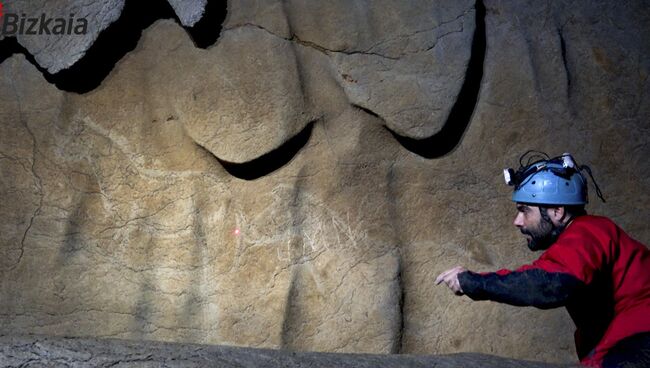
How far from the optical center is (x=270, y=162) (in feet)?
9.75

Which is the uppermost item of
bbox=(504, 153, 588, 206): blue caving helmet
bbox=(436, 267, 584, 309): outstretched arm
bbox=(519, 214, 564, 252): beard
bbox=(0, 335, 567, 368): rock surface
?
bbox=(504, 153, 588, 206): blue caving helmet

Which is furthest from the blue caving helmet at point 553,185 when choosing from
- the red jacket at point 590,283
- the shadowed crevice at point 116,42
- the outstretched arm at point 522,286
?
the shadowed crevice at point 116,42

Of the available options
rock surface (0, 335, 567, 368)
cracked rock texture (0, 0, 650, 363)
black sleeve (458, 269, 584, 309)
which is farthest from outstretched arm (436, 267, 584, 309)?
cracked rock texture (0, 0, 650, 363)

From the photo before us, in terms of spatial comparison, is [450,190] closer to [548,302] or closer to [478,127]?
[478,127]

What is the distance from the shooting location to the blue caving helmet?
2252mm

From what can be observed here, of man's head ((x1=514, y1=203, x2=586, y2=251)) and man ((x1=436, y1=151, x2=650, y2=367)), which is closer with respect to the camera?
man ((x1=436, y1=151, x2=650, y2=367))

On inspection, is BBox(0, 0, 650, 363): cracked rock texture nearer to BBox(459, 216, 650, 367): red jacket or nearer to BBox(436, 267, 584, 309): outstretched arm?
BBox(459, 216, 650, 367): red jacket

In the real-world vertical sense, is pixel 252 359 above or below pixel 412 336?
above

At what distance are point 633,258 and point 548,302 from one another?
391mm

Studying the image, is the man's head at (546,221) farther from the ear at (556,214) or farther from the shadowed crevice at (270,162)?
the shadowed crevice at (270,162)

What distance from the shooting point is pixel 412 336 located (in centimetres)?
290

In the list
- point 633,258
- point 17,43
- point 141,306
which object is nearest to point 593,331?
point 633,258

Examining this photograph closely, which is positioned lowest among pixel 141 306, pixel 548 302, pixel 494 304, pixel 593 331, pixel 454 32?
pixel 141 306

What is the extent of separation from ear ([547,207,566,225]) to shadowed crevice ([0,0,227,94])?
63.0 inches
